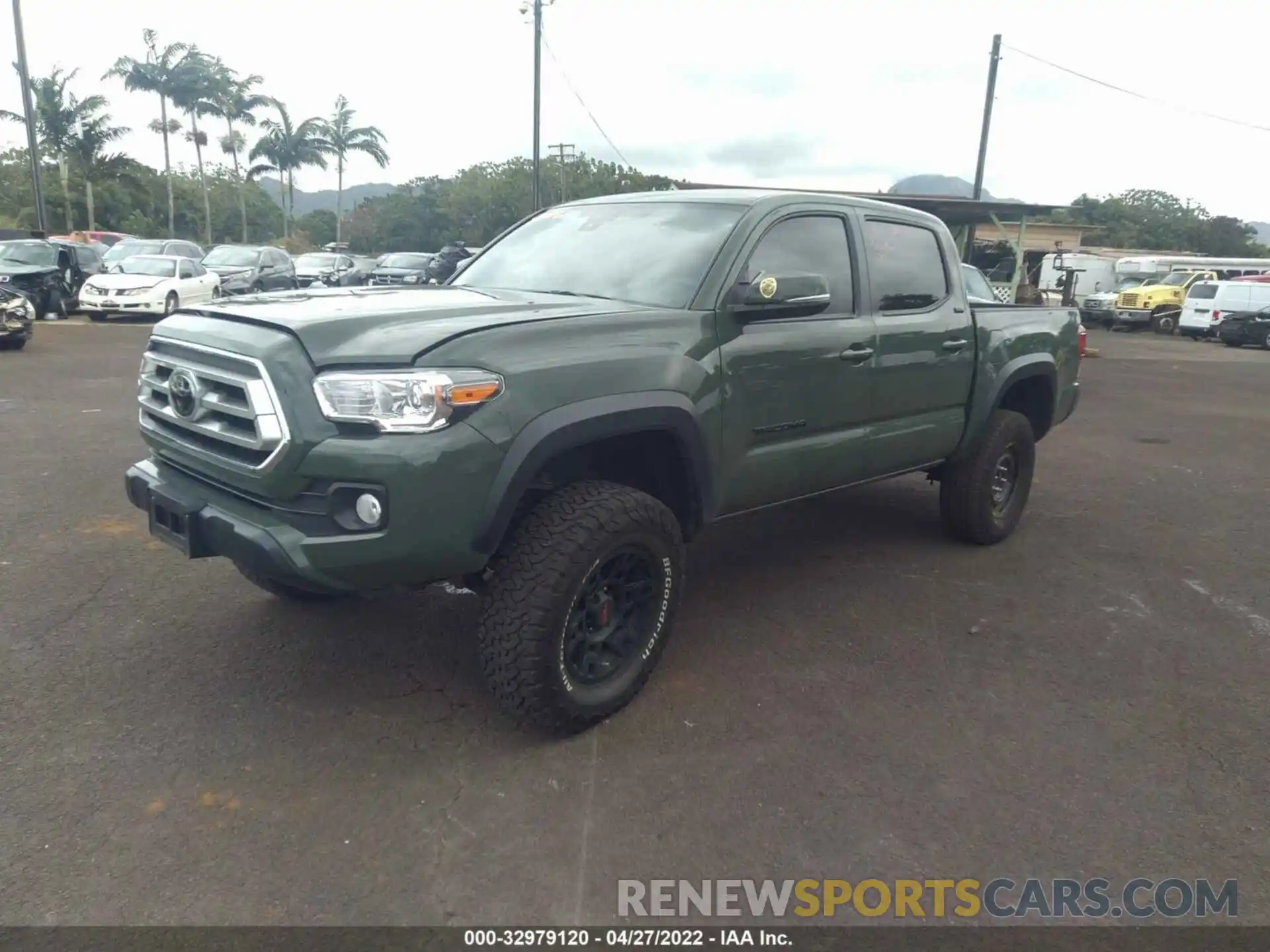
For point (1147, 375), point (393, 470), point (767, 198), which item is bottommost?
point (1147, 375)

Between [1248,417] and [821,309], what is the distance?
1026 cm

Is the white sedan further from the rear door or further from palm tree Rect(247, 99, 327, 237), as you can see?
palm tree Rect(247, 99, 327, 237)

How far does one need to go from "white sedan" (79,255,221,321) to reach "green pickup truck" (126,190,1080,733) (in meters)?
16.2

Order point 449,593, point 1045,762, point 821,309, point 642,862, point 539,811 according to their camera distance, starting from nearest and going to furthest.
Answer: point 642,862 → point 539,811 → point 1045,762 → point 821,309 → point 449,593

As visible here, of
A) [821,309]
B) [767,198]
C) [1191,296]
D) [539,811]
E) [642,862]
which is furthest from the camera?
[1191,296]

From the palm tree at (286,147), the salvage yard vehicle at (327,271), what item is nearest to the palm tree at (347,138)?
the palm tree at (286,147)

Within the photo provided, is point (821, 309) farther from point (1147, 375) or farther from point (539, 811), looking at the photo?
point (1147, 375)

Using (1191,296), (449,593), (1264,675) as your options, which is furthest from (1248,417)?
(1191,296)

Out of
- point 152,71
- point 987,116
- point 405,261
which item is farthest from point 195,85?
point 987,116

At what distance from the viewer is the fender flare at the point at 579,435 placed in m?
2.98

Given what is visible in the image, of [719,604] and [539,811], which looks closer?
[539,811]

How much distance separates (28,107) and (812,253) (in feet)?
89.8

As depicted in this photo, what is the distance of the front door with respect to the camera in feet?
12.2

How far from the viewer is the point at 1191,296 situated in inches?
1061
